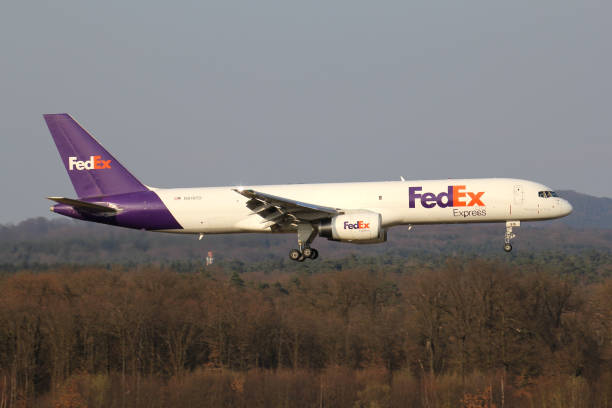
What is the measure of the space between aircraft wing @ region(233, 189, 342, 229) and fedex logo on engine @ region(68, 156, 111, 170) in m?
8.87

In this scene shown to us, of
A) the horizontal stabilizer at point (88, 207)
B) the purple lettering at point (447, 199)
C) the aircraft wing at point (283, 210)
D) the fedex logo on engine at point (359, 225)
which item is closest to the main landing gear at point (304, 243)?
the aircraft wing at point (283, 210)

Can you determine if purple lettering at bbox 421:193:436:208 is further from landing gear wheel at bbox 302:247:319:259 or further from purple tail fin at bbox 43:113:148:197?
purple tail fin at bbox 43:113:148:197

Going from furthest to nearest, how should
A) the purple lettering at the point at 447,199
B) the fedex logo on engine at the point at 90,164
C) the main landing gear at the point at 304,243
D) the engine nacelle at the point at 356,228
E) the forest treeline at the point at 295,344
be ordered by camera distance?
the forest treeline at the point at 295,344
the fedex logo on engine at the point at 90,164
the main landing gear at the point at 304,243
the purple lettering at the point at 447,199
the engine nacelle at the point at 356,228

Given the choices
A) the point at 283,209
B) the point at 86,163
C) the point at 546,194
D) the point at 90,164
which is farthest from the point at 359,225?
the point at 86,163

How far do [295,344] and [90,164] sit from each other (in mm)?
32612

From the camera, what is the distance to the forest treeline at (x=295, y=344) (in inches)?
2485

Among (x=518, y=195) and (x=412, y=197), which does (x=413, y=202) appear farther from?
(x=518, y=195)

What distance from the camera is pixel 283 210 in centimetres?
4088

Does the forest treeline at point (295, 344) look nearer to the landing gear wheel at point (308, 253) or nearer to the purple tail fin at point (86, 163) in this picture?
the purple tail fin at point (86, 163)

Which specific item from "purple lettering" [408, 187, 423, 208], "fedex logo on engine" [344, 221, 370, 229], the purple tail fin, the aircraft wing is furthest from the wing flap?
the purple tail fin

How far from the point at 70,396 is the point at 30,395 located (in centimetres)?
497

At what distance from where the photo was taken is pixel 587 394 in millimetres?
59406

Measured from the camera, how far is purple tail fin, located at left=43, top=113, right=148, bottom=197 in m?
44.8

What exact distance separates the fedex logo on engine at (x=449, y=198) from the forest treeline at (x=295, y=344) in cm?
2339
